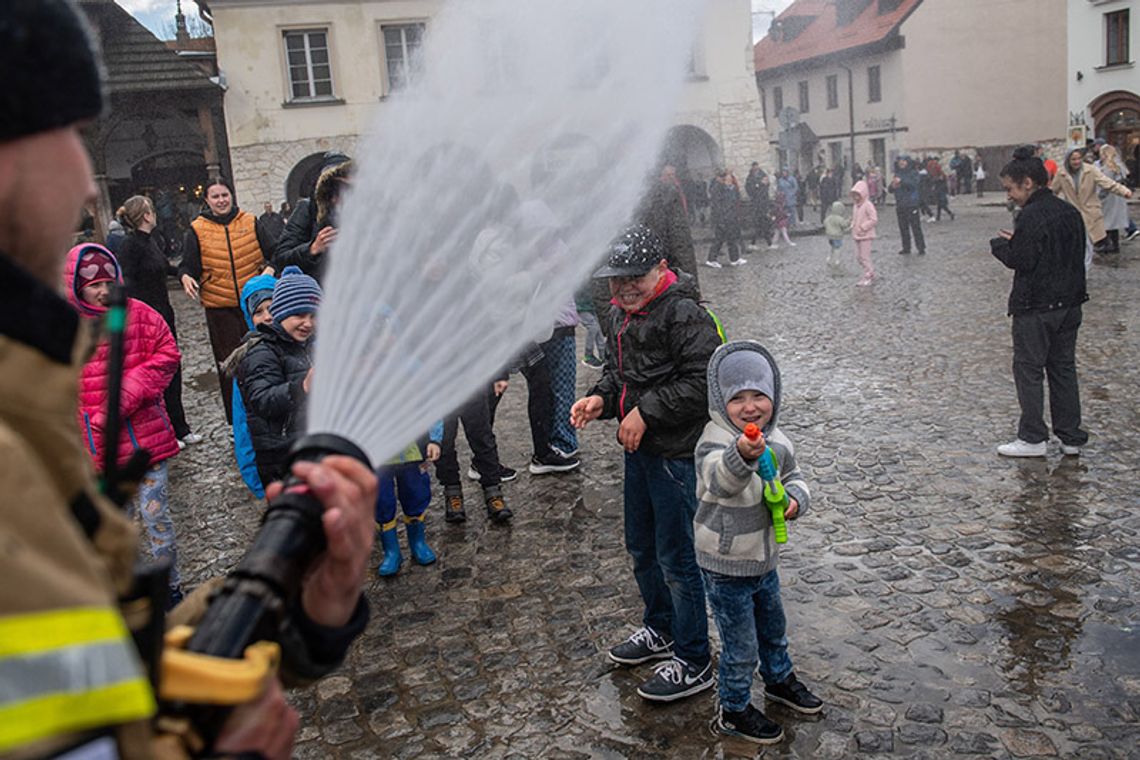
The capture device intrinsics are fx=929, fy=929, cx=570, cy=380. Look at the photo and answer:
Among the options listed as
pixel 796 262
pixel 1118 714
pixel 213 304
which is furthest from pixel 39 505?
pixel 796 262

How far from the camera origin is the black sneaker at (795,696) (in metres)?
3.91

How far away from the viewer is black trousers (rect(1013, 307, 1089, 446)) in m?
6.74

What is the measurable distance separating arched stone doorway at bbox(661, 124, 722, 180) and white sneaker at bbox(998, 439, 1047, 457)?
22967 mm

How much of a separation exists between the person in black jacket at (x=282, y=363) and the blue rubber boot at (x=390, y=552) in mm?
797

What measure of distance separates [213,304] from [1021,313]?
659 cm

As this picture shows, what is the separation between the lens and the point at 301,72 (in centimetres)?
2625

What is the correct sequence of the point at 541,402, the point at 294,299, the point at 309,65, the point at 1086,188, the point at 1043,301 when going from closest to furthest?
the point at 294,299, the point at 1043,301, the point at 541,402, the point at 1086,188, the point at 309,65

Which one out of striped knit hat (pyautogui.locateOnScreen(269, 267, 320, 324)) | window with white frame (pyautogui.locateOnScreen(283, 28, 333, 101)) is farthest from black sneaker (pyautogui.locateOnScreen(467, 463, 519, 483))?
window with white frame (pyautogui.locateOnScreen(283, 28, 333, 101))

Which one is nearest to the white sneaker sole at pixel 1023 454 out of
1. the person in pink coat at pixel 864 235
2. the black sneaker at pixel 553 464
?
the black sneaker at pixel 553 464

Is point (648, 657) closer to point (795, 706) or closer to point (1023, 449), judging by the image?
point (795, 706)

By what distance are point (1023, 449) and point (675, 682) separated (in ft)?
13.1

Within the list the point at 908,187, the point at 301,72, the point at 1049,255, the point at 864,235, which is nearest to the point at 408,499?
the point at 1049,255

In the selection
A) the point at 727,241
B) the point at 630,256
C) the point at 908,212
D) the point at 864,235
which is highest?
the point at 630,256

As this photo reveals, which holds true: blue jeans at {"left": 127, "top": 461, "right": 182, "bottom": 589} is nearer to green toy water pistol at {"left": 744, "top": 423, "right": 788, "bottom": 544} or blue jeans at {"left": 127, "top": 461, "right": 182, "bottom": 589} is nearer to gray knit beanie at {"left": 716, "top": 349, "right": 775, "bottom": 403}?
gray knit beanie at {"left": 716, "top": 349, "right": 775, "bottom": 403}
